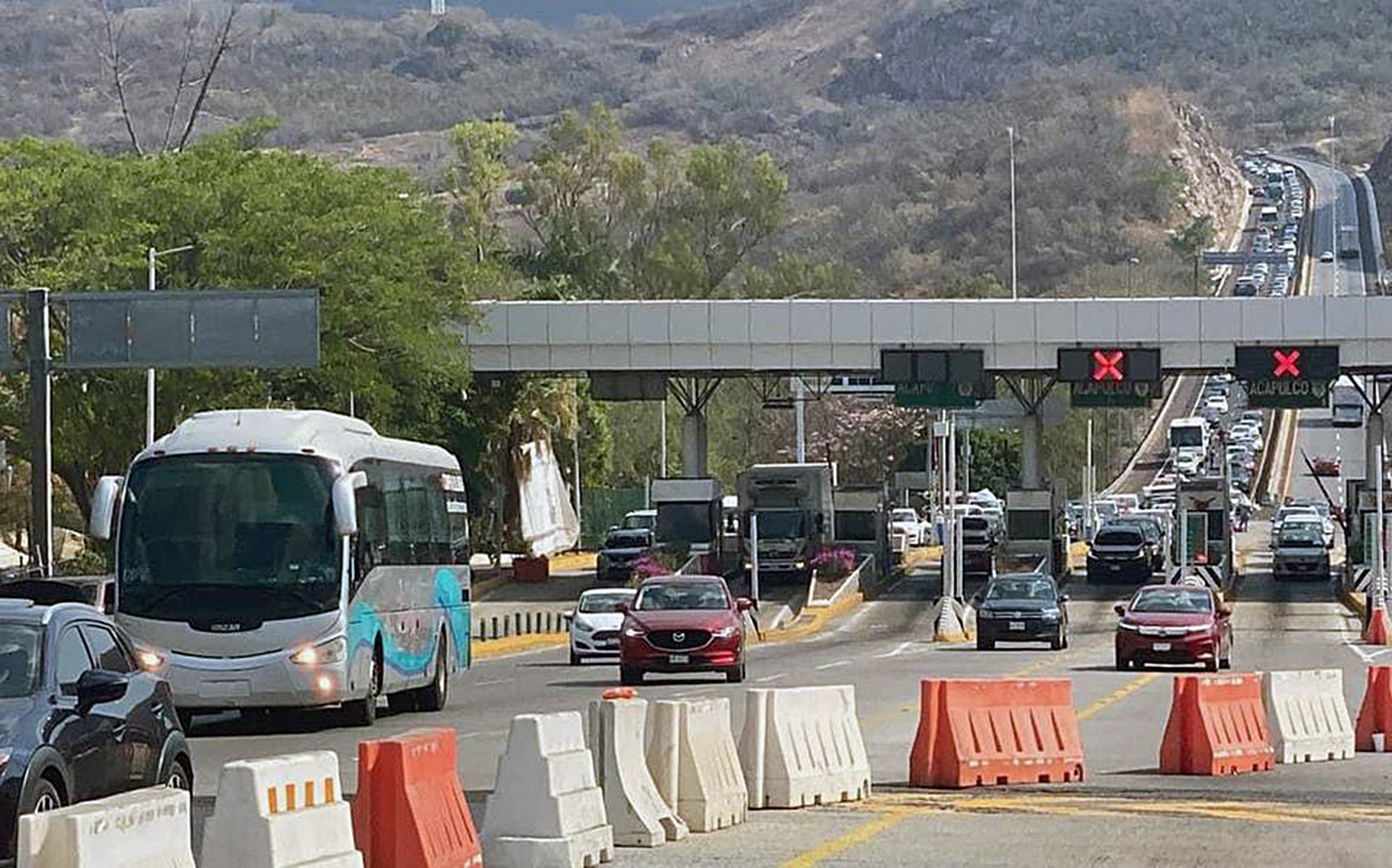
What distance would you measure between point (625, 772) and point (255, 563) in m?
12.2

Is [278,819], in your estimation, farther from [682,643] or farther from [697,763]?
[682,643]

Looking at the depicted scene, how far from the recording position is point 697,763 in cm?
1602

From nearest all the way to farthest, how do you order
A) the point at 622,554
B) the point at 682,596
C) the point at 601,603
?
the point at 682,596 → the point at 601,603 → the point at 622,554

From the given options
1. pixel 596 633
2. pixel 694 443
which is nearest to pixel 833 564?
pixel 694 443

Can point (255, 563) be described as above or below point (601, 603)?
above

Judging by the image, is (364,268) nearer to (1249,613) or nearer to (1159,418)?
(1249,613)

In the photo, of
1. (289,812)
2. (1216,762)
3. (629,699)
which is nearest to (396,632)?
(1216,762)

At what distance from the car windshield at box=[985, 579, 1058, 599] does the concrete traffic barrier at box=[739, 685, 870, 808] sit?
104 feet

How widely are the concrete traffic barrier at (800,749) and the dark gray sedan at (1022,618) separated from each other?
101 feet

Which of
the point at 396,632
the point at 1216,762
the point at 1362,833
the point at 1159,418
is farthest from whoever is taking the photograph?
the point at 1159,418

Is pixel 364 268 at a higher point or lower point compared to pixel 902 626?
higher

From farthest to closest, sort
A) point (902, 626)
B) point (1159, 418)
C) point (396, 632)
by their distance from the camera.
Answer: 1. point (1159, 418)
2. point (902, 626)
3. point (396, 632)

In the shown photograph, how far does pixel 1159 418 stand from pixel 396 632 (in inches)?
5103

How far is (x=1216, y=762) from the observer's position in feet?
69.2
